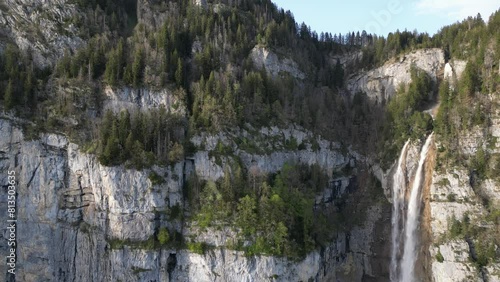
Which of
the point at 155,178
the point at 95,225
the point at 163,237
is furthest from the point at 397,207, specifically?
the point at 95,225

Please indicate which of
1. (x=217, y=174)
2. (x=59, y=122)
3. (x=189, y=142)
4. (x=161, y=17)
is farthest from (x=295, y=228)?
(x=161, y=17)

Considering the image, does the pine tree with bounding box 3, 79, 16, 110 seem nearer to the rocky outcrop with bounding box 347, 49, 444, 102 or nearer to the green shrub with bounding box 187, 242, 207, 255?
the green shrub with bounding box 187, 242, 207, 255

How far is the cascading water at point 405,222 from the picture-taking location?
53.4 m

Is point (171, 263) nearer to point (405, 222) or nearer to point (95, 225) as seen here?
point (95, 225)

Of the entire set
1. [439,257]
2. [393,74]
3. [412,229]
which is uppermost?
[393,74]

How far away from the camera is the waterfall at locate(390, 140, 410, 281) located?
181 feet

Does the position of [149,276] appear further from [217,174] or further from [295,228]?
[295,228]

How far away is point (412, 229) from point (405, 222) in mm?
1749

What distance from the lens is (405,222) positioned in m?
55.9

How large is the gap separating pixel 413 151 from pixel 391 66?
23.0 m

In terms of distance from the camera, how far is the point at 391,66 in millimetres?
76188

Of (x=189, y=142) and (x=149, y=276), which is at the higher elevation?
(x=189, y=142)

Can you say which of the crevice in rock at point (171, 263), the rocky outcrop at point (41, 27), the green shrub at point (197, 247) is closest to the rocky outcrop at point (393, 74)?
the green shrub at point (197, 247)

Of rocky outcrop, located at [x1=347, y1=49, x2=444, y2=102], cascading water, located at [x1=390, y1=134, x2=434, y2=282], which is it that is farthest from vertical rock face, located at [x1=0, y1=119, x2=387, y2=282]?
rocky outcrop, located at [x1=347, y1=49, x2=444, y2=102]
